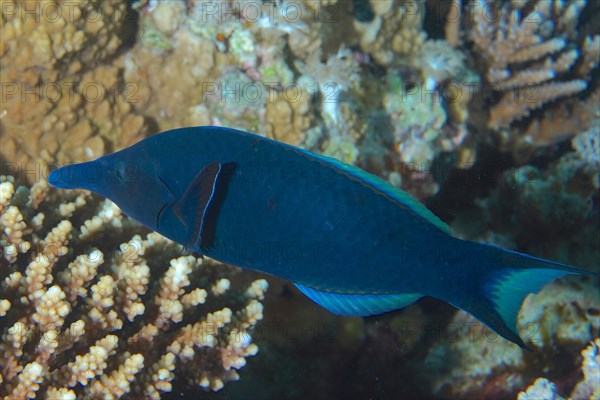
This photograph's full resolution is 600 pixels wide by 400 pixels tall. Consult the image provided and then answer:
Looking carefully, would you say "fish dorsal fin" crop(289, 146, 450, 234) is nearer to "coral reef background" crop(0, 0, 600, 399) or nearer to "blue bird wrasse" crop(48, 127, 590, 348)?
"blue bird wrasse" crop(48, 127, 590, 348)

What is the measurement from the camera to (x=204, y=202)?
1.83 metres

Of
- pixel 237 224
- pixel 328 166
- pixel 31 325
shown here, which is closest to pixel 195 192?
pixel 237 224

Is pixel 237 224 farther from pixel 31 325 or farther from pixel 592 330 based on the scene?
pixel 592 330

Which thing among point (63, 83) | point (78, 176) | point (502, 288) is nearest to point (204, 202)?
point (78, 176)

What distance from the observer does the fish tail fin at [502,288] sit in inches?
75.1

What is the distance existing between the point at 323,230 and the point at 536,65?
406 centimetres

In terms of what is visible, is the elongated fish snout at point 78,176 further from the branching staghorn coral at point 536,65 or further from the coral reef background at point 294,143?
the branching staghorn coral at point 536,65

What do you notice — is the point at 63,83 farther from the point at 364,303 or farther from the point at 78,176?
the point at 364,303

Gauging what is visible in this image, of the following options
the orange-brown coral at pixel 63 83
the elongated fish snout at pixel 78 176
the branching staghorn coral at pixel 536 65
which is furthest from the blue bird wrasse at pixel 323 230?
the branching staghorn coral at pixel 536 65

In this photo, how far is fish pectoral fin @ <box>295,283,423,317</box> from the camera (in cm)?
202

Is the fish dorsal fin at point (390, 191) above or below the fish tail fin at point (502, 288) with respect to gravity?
above

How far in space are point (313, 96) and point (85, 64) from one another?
1724 mm

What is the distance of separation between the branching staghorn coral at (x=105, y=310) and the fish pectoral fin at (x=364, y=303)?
1101mm

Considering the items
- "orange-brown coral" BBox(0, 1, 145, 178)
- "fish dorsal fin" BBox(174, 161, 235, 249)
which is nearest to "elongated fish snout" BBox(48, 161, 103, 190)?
"fish dorsal fin" BBox(174, 161, 235, 249)
